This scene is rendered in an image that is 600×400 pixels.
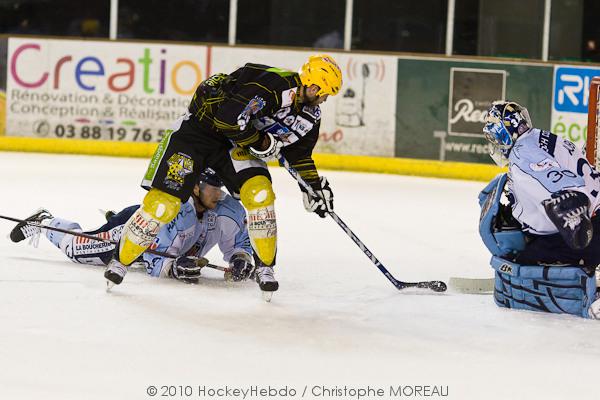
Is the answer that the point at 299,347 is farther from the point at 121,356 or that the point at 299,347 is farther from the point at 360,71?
the point at 360,71

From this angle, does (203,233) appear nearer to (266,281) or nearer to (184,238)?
(184,238)

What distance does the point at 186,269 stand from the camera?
5023 mm

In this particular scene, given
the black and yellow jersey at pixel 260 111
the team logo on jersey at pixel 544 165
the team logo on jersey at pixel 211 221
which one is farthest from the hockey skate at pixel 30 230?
the team logo on jersey at pixel 544 165

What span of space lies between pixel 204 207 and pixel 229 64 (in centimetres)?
493

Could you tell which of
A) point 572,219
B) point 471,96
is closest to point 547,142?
point 572,219

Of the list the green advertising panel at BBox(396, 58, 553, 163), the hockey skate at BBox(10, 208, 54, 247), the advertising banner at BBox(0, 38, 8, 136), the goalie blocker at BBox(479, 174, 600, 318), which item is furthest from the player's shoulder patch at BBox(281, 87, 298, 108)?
the advertising banner at BBox(0, 38, 8, 136)

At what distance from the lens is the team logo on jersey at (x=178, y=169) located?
15.6ft

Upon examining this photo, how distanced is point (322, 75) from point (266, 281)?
0.80 metres

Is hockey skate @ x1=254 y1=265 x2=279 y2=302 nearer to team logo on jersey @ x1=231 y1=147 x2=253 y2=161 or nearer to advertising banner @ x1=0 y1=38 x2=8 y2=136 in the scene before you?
team logo on jersey @ x1=231 y1=147 x2=253 y2=161

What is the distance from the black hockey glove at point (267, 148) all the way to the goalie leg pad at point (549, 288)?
945mm

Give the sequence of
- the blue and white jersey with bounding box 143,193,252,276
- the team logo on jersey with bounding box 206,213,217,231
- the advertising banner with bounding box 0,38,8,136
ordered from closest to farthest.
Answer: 1. the blue and white jersey with bounding box 143,193,252,276
2. the team logo on jersey with bounding box 206,213,217,231
3. the advertising banner with bounding box 0,38,8,136

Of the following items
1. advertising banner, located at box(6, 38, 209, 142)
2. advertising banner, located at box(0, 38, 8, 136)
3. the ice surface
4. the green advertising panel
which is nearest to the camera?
the ice surface

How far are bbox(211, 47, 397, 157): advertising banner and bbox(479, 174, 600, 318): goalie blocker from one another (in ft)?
16.3

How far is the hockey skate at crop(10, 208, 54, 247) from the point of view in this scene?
563 cm
